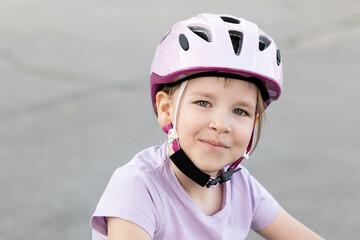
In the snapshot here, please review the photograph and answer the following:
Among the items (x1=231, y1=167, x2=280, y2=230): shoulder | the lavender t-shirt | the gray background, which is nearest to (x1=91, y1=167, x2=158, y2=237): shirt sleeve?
the lavender t-shirt

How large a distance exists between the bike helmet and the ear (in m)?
0.04

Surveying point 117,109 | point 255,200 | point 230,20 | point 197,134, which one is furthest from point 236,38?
point 117,109

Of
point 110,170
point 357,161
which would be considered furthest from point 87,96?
point 357,161

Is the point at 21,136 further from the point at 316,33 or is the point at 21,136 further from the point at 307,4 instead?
the point at 307,4

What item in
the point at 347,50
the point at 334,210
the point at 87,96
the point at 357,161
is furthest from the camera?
the point at 347,50

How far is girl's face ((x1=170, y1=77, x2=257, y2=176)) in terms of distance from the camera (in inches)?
93.9

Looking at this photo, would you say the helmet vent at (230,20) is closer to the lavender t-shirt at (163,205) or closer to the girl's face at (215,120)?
the girl's face at (215,120)

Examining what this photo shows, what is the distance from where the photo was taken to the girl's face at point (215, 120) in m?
2.38

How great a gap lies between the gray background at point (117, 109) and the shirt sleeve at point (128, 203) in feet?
5.30

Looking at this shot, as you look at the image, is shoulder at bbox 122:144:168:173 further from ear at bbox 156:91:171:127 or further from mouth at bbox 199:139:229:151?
mouth at bbox 199:139:229:151

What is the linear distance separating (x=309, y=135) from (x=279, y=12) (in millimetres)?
3563

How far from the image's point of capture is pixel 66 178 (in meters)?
4.56

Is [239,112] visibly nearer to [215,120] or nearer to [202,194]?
[215,120]

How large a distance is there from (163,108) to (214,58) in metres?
0.34
